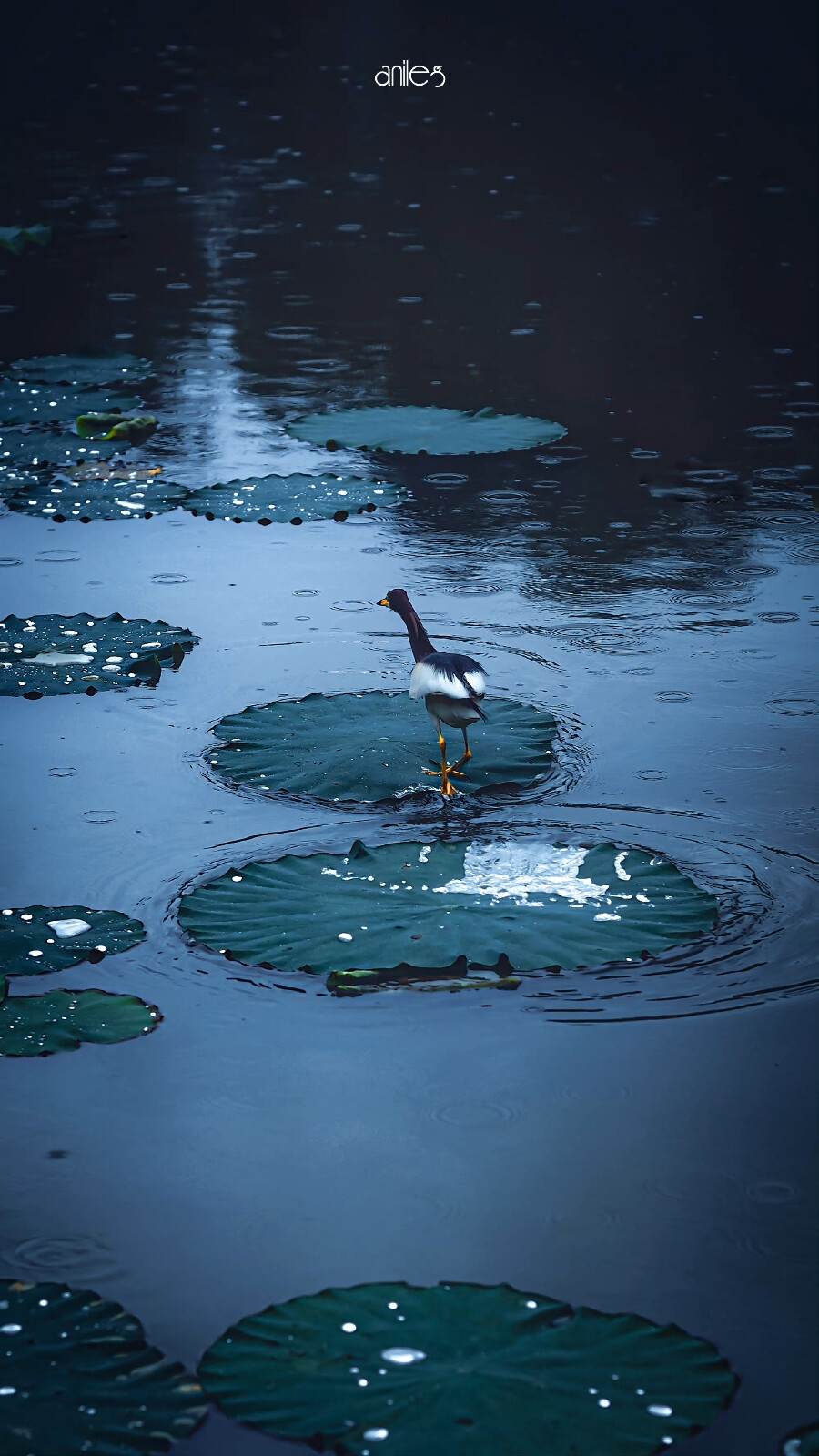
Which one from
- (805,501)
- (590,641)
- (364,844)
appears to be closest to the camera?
(364,844)

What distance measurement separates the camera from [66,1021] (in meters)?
2.96

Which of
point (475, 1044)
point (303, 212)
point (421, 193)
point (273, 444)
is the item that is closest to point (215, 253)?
point (303, 212)

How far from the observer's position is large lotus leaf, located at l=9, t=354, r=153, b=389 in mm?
7418

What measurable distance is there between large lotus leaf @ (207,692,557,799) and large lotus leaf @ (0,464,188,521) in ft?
6.29

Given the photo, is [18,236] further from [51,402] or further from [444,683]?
[444,683]

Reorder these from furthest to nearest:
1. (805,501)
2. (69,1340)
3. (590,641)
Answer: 1. (805,501)
2. (590,641)
3. (69,1340)

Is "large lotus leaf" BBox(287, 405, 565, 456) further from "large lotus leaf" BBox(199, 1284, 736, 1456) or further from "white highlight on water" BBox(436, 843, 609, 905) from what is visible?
"large lotus leaf" BBox(199, 1284, 736, 1456)

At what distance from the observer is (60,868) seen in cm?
358

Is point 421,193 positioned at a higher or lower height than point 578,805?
higher

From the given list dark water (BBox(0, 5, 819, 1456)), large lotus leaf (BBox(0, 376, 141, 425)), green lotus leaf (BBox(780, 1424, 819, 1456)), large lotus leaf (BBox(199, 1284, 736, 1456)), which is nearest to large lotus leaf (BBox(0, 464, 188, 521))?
dark water (BBox(0, 5, 819, 1456))

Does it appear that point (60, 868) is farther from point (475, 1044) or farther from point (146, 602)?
point (146, 602)

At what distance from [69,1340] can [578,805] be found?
1.97 metres

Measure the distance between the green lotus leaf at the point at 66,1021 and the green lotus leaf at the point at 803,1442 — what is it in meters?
1.38

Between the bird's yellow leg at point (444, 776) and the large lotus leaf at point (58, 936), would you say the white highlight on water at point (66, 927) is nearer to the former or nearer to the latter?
the large lotus leaf at point (58, 936)
